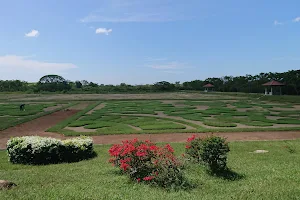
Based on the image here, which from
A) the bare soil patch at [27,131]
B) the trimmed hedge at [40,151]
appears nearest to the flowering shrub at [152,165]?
the trimmed hedge at [40,151]

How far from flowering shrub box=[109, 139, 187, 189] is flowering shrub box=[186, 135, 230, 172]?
32.7 inches

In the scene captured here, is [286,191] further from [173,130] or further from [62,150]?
[173,130]

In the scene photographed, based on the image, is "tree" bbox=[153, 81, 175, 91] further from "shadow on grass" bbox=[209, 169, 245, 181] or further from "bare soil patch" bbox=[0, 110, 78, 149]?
"shadow on grass" bbox=[209, 169, 245, 181]

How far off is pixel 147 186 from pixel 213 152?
1.78m

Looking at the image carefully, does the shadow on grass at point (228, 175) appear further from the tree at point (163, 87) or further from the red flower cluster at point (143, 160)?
the tree at point (163, 87)

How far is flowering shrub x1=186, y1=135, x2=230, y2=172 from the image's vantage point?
20.3 ft

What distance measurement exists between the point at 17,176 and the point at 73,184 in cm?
186

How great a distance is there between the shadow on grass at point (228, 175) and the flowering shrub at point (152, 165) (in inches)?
44.3

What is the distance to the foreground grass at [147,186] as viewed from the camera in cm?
478

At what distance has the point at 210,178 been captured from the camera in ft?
19.8

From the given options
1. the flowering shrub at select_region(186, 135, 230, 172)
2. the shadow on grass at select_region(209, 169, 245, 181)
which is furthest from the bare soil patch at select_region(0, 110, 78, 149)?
the shadow on grass at select_region(209, 169, 245, 181)

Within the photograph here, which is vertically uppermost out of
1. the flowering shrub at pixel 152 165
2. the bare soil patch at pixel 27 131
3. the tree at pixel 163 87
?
the tree at pixel 163 87

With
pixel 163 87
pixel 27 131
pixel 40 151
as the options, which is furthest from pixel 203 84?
pixel 40 151

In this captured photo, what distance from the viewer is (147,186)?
17.8 ft
